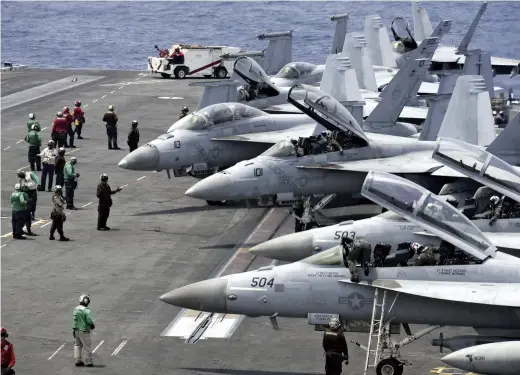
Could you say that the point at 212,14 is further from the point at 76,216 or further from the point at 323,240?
the point at 323,240

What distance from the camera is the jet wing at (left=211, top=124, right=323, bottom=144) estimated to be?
36.4 meters

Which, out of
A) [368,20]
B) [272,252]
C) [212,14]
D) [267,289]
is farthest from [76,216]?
[212,14]

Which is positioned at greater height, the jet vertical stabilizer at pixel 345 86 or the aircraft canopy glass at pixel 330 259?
the jet vertical stabilizer at pixel 345 86

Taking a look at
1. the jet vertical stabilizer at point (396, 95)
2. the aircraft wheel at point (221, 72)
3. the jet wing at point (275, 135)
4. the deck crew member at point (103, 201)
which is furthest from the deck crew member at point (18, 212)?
the aircraft wheel at point (221, 72)

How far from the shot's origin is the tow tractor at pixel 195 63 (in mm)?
65500

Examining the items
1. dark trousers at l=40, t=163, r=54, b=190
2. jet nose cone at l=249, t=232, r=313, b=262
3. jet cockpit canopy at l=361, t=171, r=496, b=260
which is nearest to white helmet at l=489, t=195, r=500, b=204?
jet nose cone at l=249, t=232, r=313, b=262

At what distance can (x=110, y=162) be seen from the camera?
43.2 m

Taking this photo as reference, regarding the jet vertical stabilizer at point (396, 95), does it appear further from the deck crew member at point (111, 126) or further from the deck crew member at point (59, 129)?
the deck crew member at point (59, 129)

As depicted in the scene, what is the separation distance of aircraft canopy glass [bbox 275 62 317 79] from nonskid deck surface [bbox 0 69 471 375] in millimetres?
5358

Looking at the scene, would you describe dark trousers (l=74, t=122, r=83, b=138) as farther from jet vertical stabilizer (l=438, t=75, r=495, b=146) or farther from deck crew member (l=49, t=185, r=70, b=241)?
jet vertical stabilizer (l=438, t=75, r=495, b=146)

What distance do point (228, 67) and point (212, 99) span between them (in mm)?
24086

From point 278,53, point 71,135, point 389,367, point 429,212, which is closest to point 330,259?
point 429,212

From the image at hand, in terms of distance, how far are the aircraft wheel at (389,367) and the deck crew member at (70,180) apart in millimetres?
15485

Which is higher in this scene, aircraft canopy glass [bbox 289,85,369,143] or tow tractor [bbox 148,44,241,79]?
aircraft canopy glass [bbox 289,85,369,143]
